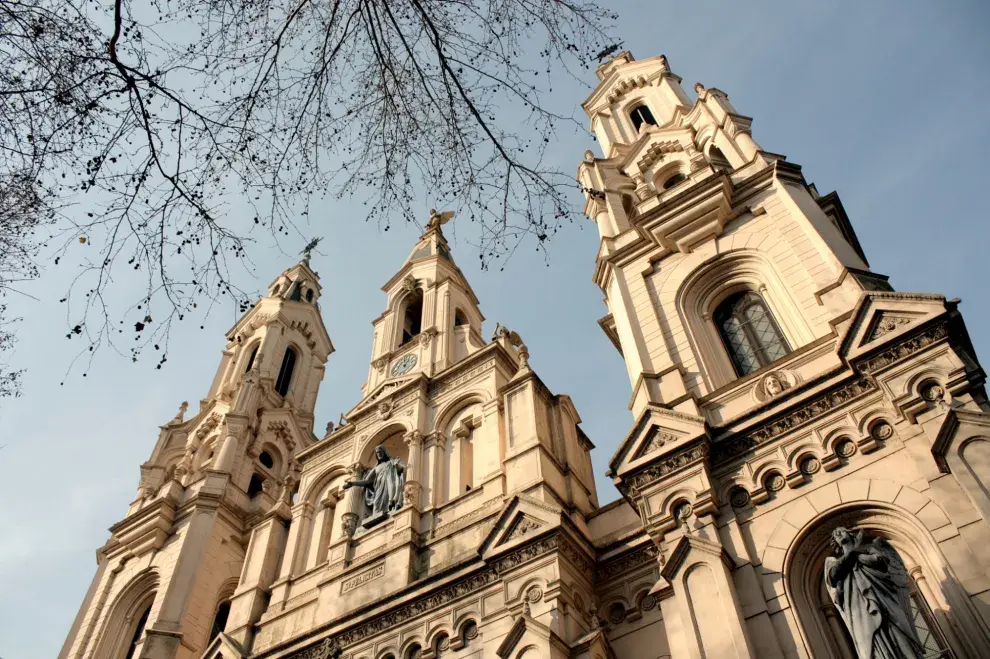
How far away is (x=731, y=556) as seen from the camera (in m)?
11.2

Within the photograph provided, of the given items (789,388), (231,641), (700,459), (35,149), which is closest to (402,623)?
(231,641)

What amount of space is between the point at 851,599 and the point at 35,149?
31.9ft

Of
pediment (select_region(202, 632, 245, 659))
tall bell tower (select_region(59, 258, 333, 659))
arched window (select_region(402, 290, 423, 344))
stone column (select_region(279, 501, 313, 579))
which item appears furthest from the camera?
arched window (select_region(402, 290, 423, 344))

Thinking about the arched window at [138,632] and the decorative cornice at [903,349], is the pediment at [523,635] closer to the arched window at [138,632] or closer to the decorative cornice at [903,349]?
the decorative cornice at [903,349]

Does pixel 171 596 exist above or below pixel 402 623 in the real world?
above

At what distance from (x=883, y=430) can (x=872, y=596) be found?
3.02 metres

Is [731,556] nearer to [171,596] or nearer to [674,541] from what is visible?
[674,541]

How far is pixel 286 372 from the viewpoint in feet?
110

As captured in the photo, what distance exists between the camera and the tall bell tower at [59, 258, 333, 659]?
20.5 metres

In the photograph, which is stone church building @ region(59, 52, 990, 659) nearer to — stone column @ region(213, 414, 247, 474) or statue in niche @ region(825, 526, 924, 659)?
stone column @ region(213, 414, 247, 474)

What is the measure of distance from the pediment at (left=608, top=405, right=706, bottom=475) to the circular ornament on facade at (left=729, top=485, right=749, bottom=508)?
958mm

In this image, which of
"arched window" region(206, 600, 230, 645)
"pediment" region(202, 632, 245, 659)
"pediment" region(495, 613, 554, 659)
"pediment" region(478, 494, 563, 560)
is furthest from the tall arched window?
"pediment" region(495, 613, 554, 659)

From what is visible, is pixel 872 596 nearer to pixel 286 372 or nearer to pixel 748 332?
pixel 748 332

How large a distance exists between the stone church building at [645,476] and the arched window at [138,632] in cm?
6
